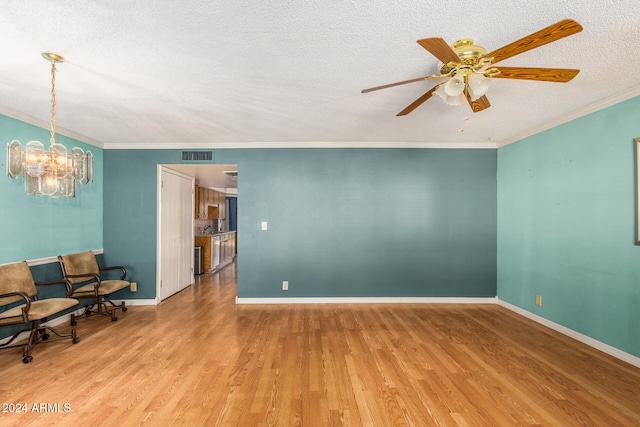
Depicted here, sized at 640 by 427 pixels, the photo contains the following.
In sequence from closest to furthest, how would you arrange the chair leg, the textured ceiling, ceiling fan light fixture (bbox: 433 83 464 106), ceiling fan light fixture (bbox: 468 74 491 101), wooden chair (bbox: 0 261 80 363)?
the textured ceiling
ceiling fan light fixture (bbox: 468 74 491 101)
ceiling fan light fixture (bbox: 433 83 464 106)
wooden chair (bbox: 0 261 80 363)
the chair leg

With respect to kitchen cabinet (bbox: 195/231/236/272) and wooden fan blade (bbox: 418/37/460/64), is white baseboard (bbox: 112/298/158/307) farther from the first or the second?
wooden fan blade (bbox: 418/37/460/64)

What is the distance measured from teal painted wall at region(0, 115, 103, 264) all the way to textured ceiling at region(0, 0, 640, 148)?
1.06 feet

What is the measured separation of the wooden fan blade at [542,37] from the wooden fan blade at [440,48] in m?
0.22

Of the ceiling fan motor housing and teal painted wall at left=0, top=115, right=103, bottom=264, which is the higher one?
the ceiling fan motor housing

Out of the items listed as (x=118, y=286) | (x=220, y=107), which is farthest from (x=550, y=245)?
(x=118, y=286)

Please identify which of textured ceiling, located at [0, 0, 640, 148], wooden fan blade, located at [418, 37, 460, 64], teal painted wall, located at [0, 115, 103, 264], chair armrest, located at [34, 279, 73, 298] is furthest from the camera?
chair armrest, located at [34, 279, 73, 298]

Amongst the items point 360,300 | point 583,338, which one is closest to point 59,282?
point 360,300

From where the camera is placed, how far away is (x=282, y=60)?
6.95ft

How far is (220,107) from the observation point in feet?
9.95

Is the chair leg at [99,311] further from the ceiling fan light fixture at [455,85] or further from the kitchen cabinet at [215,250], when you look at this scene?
the ceiling fan light fixture at [455,85]

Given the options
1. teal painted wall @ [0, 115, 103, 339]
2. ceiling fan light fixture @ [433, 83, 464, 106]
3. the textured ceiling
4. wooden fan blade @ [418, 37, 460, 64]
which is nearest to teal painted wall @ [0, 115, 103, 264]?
teal painted wall @ [0, 115, 103, 339]

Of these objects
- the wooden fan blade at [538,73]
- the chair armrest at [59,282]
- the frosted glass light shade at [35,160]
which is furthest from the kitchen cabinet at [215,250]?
the wooden fan blade at [538,73]

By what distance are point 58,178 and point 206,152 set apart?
232cm

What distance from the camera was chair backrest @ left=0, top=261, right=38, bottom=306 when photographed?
2.88m
